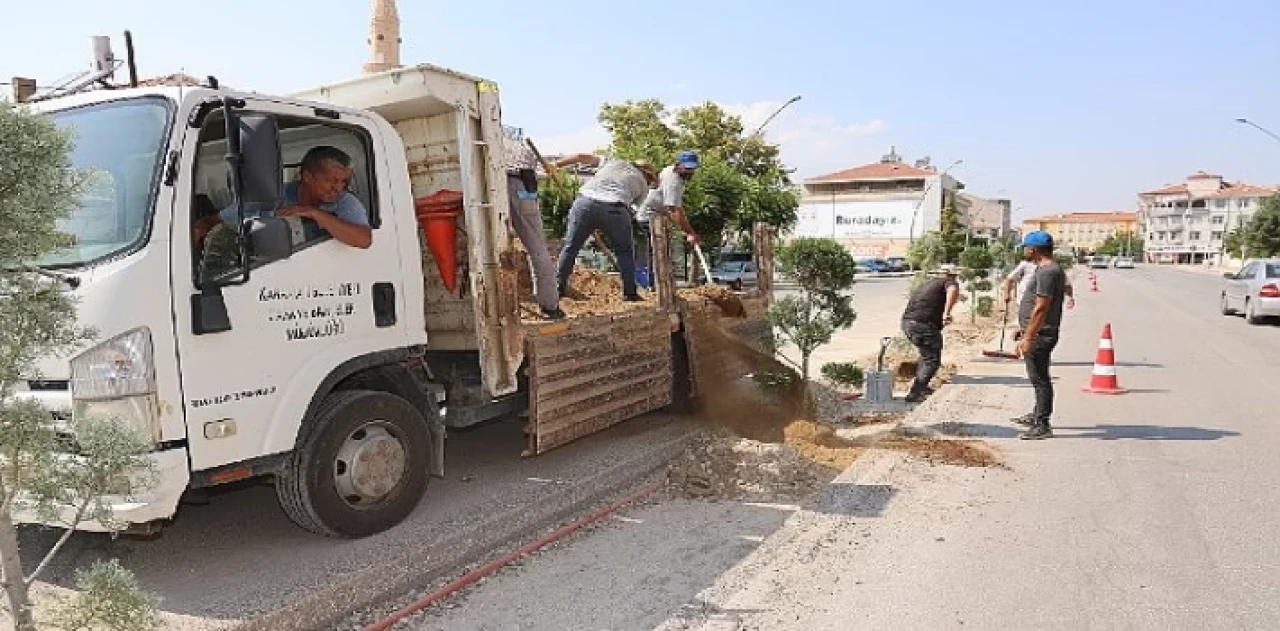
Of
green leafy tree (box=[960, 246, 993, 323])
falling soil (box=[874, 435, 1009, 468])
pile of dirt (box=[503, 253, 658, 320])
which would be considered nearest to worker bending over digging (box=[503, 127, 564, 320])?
pile of dirt (box=[503, 253, 658, 320])

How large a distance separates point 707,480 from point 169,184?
3531mm

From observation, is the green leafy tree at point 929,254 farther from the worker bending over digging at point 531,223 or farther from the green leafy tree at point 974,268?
the worker bending over digging at point 531,223

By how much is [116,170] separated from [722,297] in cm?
506

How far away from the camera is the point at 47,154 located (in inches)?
83.0

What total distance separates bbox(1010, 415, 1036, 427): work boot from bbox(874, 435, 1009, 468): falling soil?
2.15 ft

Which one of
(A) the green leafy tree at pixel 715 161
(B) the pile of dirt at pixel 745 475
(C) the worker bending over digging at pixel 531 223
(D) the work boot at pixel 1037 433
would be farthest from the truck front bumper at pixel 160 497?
(A) the green leafy tree at pixel 715 161

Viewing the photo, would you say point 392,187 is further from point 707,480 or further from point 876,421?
point 876,421

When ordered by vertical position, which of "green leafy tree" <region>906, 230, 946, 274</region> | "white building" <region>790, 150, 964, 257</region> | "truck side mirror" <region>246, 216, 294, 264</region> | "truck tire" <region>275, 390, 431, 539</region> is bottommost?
"truck tire" <region>275, 390, 431, 539</region>

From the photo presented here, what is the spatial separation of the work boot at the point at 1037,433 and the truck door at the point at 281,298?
5202mm

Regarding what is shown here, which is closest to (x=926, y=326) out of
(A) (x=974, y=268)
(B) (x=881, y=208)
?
(A) (x=974, y=268)

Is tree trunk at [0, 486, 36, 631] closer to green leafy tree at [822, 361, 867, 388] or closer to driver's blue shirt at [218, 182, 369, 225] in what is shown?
driver's blue shirt at [218, 182, 369, 225]

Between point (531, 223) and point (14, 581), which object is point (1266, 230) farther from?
point (14, 581)

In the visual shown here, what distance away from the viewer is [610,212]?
6.96 metres

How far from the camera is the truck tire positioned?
420 centimetres
